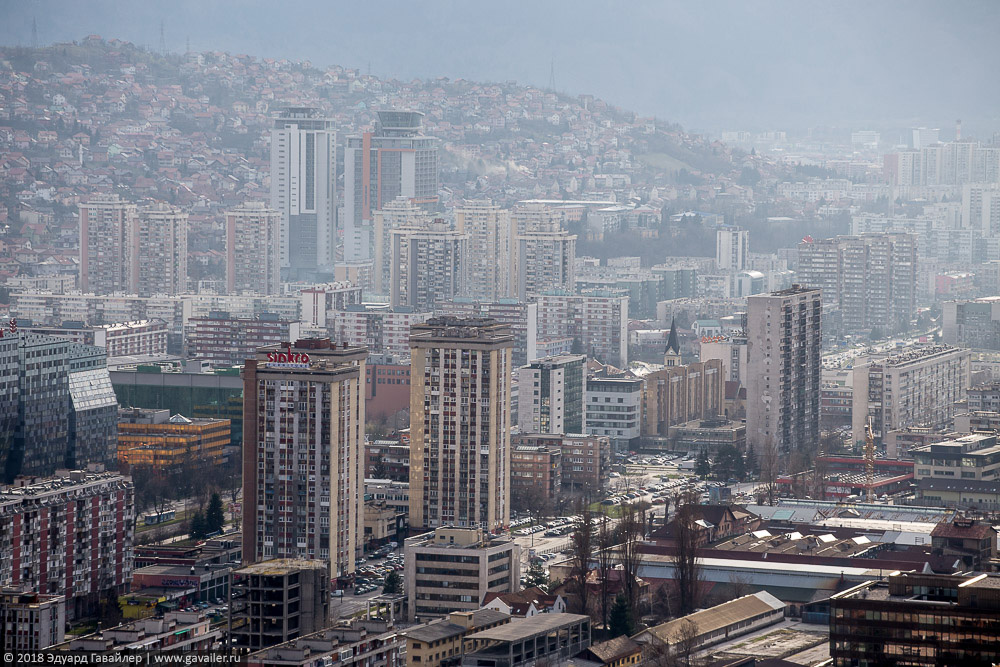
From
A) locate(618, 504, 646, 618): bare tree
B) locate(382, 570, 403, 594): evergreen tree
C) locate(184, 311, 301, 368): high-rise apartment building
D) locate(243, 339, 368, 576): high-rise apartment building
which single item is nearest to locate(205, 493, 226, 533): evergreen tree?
locate(243, 339, 368, 576): high-rise apartment building

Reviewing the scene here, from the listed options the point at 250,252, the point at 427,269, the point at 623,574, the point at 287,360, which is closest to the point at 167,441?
the point at 287,360

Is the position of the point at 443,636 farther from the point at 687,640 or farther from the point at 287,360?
the point at 287,360

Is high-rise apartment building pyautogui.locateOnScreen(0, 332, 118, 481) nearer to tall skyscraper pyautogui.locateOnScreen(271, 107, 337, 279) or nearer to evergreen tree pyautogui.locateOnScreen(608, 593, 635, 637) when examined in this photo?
evergreen tree pyautogui.locateOnScreen(608, 593, 635, 637)

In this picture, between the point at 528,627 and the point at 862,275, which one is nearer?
the point at 528,627

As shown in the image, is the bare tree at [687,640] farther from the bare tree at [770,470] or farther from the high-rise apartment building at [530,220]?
the high-rise apartment building at [530,220]

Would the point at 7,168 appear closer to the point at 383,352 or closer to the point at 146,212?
the point at 146,212

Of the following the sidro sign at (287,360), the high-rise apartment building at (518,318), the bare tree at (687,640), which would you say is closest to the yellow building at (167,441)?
the sidro sign at (287,360)
